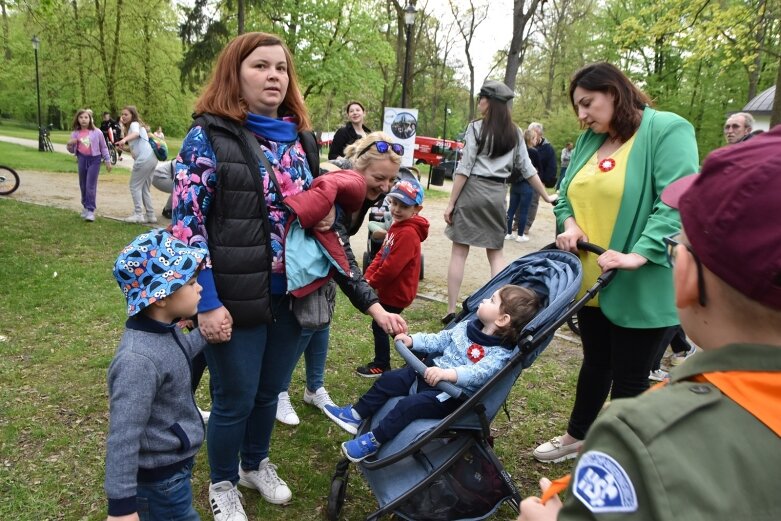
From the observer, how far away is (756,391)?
84cm

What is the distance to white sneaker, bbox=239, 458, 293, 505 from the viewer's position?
2699 millimetres

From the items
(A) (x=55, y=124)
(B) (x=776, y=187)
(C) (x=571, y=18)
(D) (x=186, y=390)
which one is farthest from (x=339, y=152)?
(A) (x=55, y=124)

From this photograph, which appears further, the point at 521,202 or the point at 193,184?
the point at 521,202

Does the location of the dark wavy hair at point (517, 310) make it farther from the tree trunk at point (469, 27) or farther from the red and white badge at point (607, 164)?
the tree trunk at point (469, 27)

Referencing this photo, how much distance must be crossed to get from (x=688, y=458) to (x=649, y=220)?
1846mm

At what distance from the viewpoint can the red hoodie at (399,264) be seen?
12.5ft

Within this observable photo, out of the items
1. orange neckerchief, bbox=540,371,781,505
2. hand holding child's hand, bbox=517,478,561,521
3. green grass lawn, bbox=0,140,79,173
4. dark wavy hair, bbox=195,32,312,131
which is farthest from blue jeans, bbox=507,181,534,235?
green grass lawn, bbox=0,140,79,173

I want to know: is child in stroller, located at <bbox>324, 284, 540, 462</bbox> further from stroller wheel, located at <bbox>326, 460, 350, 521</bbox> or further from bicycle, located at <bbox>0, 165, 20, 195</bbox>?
bicycle, located at <bbox>0, 165, 20, 195</bbox>

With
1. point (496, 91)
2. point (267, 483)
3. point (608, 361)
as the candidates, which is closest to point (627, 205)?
point (608, 361)

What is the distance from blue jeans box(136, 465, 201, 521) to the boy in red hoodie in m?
2.06

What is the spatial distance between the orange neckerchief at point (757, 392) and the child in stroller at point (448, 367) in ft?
4.86

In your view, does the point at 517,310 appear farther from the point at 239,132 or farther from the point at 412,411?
the point at 239,132

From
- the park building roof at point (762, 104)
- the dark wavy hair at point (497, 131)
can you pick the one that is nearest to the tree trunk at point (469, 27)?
the park building roof at point (762, 104)

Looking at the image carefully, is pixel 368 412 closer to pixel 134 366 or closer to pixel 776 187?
pixel 134 366
